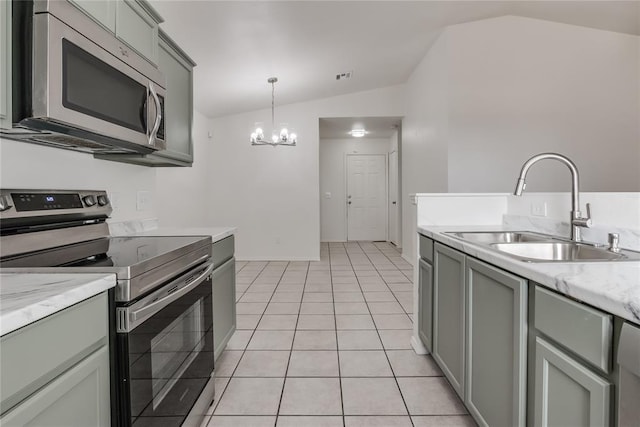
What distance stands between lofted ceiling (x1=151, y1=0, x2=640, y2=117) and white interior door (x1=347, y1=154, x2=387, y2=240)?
3526 mm

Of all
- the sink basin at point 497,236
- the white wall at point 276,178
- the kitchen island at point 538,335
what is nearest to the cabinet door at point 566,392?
the kitchen island at point 538,335

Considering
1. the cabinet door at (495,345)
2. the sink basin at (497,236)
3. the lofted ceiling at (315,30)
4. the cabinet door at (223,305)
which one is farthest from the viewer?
the lofted ceiling at (315,30)

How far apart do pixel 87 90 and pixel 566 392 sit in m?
1.86

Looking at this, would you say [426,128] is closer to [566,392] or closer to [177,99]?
[177,99]

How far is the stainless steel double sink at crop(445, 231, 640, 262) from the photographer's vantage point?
4.38 ft

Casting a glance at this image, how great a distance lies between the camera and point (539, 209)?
6.50 feet

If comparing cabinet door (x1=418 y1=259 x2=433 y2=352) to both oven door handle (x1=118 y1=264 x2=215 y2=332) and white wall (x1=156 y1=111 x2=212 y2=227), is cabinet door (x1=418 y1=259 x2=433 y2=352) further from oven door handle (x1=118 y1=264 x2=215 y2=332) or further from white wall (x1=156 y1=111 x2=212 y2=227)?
white wall (x1=156 y1=111 x2=212 y2=227)

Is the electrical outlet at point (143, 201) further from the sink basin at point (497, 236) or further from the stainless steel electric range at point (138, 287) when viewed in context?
the sink basin at point (497, 236)

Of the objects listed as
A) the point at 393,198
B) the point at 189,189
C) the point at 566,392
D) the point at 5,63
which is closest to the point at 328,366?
the point at 566,392

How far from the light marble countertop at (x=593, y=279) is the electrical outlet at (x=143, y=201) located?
2109 millimetres

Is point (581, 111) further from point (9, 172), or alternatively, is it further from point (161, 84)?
point (9, 172)

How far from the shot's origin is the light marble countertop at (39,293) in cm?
66

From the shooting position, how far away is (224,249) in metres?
2.15

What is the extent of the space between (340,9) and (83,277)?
9.80 ft
